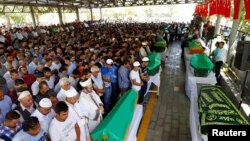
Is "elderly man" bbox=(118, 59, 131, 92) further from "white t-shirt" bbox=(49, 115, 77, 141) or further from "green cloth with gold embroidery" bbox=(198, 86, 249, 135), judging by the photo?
"white t-shirt" bbox=(49, 115, 77, 141)

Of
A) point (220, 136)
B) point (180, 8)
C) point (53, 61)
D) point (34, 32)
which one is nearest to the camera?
point (220, 136)

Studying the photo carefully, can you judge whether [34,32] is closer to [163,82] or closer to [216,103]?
[163,82]

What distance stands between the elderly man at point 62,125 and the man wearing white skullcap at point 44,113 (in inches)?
11.5

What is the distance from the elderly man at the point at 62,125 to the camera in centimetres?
320

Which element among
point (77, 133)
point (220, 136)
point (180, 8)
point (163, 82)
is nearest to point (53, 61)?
point (77, 133)

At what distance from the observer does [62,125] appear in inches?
129

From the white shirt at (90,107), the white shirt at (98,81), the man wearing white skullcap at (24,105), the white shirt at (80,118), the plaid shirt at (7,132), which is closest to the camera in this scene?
the plaid shirt at (7,132)

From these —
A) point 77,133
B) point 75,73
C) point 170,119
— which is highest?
point 75,73

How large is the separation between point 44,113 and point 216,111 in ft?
9.51

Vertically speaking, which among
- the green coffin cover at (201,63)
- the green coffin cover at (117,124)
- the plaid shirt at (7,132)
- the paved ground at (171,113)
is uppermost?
the green coffin cover at (201,63)

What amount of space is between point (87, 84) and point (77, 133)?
94 cm

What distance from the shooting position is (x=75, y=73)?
550cm

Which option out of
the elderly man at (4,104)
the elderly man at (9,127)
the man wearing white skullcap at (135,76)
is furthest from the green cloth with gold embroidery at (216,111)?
the elderly man at (4,104)

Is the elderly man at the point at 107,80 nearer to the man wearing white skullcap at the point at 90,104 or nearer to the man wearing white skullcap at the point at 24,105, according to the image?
the man wearing white skullcap at the point at 90,104
